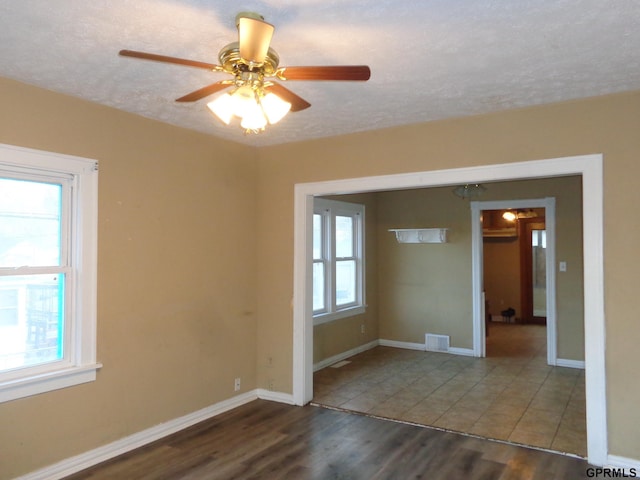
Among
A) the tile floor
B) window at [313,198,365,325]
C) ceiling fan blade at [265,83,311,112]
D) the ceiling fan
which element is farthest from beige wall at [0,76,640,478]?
ceiling fan blade at [265,83,311,112]

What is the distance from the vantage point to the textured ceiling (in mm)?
1989

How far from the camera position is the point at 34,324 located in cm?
301

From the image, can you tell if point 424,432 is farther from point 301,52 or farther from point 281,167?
point 301,52

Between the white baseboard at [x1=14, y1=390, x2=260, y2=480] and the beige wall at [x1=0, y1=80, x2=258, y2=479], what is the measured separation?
0.16 feet

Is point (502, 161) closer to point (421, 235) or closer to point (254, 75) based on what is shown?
point (254, 75)

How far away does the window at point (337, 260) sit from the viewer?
5879mm

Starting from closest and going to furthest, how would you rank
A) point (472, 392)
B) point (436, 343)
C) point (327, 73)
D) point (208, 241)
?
point (327, 73)
point (208, 241)
point (472, 392)
point (436, 343)

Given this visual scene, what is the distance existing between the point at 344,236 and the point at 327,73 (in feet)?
15.0

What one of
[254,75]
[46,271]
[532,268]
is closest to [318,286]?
[46,271]

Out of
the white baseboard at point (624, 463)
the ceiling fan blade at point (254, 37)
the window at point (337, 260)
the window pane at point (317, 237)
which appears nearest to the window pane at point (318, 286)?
the window at point (337, 260)

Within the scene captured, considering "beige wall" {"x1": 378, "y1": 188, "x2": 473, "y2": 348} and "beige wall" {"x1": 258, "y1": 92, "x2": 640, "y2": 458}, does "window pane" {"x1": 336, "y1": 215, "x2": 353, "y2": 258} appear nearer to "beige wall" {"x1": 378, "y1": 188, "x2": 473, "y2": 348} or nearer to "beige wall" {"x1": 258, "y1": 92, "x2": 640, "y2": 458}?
"beige wall" {"x1": 378, "y1": 188, "x2": 473, "y2": 348}

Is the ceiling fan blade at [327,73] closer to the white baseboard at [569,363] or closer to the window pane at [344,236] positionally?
the window pane at [344,236]

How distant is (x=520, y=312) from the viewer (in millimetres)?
9242

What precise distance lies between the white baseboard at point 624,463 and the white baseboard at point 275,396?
8.26 feet
